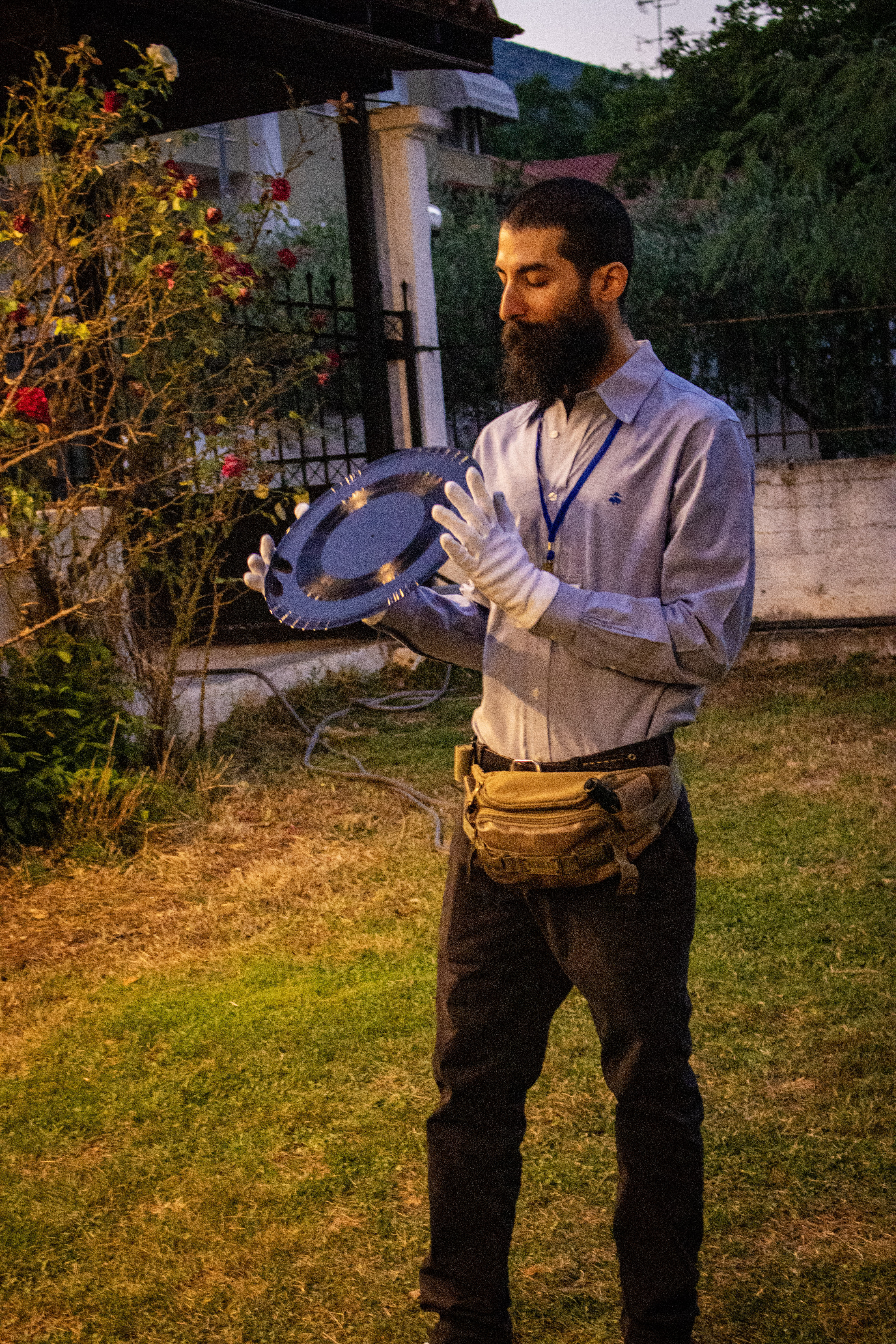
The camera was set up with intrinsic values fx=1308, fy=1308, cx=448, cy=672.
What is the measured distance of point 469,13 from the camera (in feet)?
27.7

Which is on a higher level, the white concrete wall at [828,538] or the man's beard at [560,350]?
the man's beard at [560,350]

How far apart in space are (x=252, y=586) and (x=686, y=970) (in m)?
1.08

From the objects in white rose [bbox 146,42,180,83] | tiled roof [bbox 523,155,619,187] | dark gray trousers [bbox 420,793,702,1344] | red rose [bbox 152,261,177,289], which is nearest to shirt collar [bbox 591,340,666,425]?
dark gray trousers [bbox 420,793,702,1344]

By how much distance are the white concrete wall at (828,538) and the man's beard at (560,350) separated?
6651 millimetres

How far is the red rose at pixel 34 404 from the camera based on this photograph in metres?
4.99

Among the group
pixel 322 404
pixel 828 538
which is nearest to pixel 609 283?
pixel 828 538

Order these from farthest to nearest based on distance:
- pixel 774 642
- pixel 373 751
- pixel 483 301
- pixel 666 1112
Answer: pixel 483 301 < pixel 774 642 < pixel 373 751 < pixel 666 1112

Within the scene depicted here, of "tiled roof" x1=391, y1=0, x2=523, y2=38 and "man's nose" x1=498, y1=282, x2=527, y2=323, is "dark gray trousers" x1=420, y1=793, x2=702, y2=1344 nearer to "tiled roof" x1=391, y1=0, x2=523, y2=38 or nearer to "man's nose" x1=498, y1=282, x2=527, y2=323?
"man's nose" x1=498, y1=282, x2=527, y2=323

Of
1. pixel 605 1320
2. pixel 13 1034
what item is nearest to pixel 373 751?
pixel 13 1034

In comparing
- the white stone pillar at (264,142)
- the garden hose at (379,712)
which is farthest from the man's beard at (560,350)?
the white stone pillar at (264,142)

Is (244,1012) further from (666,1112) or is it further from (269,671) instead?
(269,671)

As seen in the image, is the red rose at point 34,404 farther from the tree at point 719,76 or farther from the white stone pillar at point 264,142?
the white stone pillar at point 264,142

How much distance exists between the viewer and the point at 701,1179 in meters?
2.26

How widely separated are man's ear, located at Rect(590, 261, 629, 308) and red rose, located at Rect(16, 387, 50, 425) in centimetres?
331
